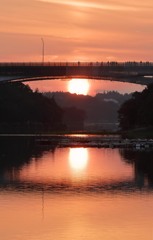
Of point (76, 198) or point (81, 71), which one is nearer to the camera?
point (76, 198)

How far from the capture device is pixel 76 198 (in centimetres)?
3466

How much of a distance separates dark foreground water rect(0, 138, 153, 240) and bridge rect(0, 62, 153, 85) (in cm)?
3481

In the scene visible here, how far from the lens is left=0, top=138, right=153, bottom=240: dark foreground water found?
26.7 meters

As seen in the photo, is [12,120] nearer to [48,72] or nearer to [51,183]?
[48,72]

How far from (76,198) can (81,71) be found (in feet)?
200

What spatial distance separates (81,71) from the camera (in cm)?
9512

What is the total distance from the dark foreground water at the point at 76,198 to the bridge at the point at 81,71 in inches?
1370

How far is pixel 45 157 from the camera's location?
200ft

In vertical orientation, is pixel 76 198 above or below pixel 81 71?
below

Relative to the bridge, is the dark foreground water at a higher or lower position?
lower

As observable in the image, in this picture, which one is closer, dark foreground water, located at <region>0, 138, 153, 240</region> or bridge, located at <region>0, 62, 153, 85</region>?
dark foreground water, located at <region>0, 138, 153, 240</region>

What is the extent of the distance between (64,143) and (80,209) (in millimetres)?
50743

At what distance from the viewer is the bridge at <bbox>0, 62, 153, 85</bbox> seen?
309 ft

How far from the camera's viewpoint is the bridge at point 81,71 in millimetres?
94188
